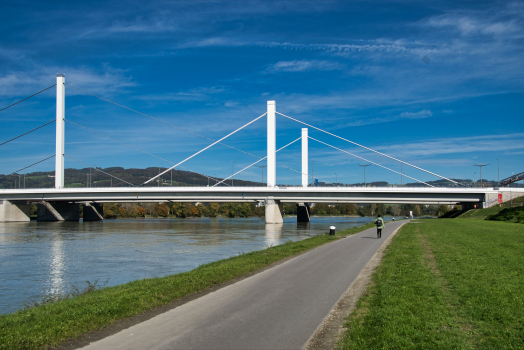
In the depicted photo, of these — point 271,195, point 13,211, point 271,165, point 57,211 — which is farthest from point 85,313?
point 57,211

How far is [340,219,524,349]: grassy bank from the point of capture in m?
5.67

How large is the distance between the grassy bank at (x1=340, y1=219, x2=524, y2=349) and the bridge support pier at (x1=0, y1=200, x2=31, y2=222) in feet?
248

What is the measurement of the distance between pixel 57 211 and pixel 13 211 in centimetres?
746

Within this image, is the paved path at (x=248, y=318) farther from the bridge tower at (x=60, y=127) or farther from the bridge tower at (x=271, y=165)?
the bridge tower at (x=60, y=127)

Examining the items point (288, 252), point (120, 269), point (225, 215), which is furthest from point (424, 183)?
point (225, 215)

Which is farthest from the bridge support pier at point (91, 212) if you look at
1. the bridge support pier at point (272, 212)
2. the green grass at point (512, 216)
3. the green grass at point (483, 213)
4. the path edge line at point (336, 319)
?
the path edge line at point (336, 319)

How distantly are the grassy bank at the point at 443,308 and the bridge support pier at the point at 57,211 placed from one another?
3047 inches

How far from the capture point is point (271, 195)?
214 ft

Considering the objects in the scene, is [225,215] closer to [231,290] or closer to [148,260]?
[148,260]

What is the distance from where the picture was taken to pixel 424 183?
62531mm

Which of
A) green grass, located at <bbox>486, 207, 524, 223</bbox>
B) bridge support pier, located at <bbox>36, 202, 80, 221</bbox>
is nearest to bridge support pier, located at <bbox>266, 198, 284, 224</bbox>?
green grass, located at <bbox>486, 207, 524, 223</bbox>

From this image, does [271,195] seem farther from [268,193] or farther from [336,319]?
[336,319]

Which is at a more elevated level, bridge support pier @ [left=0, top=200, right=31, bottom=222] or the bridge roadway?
the bridge roadway

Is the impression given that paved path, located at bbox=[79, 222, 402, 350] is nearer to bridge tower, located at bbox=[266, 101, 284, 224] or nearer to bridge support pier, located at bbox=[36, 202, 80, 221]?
bridge tower, located at bbox=[266, 101, 284, 224]
